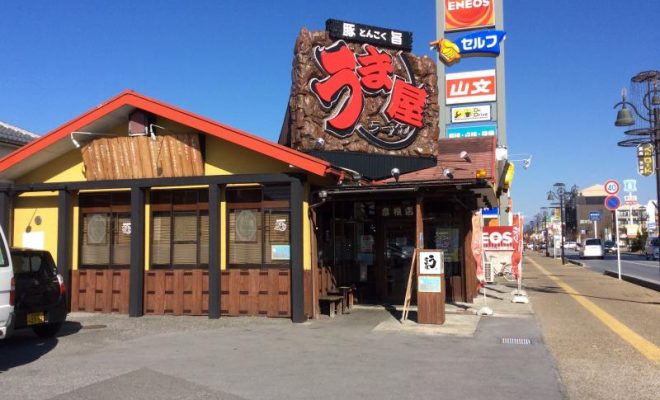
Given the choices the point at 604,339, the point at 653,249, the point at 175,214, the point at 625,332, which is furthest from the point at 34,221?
the point at 653,249

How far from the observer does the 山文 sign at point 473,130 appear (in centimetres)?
2784

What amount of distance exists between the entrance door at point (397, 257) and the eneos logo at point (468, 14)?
16887 millimetres

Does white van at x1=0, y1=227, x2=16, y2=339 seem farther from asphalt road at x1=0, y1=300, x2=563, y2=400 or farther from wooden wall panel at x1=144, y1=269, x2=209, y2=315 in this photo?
wooden wall panel at x1=144, y1=269, x2=209, y2=315

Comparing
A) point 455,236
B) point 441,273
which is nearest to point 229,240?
point 441,273

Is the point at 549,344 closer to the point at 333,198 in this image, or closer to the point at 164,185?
the point at 333,198

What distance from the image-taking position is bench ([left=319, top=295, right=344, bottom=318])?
12039 mm

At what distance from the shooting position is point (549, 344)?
9.04 m

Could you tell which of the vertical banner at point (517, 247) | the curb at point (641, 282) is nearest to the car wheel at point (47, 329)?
the vertical banner at point (517, 247)

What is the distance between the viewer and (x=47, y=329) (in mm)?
9953

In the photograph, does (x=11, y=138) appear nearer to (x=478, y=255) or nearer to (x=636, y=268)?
(x=478, y=255)

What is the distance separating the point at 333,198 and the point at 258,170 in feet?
5.62

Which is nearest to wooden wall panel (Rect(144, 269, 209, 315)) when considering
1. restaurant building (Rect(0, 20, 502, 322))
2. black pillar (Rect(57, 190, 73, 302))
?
restaurant building (Rect(0, 20, 502, 322))

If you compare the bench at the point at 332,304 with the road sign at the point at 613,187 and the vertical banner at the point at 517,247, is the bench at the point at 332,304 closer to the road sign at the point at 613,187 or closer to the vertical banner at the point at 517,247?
the vertical banner at the point at 517,247

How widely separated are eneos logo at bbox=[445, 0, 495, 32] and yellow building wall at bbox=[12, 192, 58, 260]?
21291 millimetres
